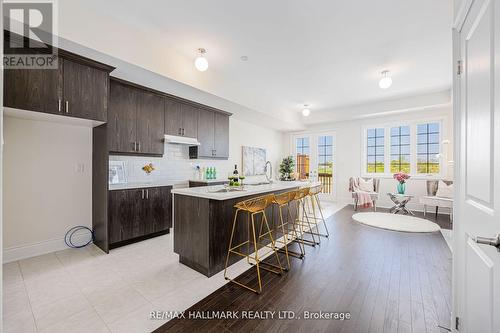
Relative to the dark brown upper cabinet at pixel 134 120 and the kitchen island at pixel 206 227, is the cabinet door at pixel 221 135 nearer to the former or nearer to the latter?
the dark brown upper cabinet at pixel 134 120

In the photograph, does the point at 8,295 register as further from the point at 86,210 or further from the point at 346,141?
the point at 346,141

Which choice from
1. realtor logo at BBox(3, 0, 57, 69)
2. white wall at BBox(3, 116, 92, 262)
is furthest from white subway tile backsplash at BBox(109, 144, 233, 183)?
realtor logo at BBox(3, 0, 57, 69)

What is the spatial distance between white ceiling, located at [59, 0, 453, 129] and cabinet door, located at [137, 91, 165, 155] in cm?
71

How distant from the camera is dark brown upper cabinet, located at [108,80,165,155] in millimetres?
3219

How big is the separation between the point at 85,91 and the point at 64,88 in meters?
0.21

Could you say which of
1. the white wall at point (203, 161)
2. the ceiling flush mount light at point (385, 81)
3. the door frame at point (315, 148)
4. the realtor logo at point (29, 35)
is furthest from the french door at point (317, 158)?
the realtor logo at point (29, 35)

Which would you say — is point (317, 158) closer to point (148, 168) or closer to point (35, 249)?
point (148, 168)

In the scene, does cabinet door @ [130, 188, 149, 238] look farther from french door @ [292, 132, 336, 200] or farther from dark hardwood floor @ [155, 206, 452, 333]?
Result: french door @ [292, 132, 336, 200]

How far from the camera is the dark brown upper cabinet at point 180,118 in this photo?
13.1ft

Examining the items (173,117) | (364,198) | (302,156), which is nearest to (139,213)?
(173,117)

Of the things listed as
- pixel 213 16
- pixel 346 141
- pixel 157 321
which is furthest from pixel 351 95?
pixel 157 321

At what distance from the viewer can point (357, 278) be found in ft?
7.86

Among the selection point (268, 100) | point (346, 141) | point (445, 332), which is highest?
point (268, 100)

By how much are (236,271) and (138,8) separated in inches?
128
